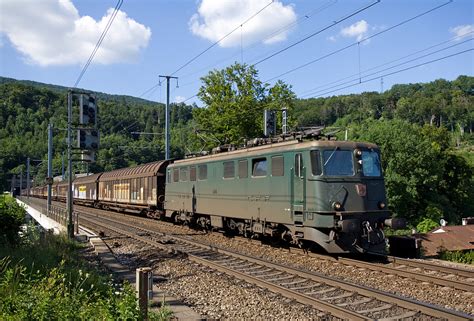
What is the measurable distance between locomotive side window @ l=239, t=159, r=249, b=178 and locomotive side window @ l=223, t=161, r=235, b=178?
517mm

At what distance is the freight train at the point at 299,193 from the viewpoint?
1214 cm

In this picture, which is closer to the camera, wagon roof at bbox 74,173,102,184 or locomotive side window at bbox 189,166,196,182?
locomotive side window at bbox 189,166,196,182

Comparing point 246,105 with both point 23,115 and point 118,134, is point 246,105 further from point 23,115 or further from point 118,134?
point 23,115

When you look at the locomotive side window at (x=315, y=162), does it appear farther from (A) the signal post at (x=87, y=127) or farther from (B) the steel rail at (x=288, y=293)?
(A) the signal post at (x=87, y=127)

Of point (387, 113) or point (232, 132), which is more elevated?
point (387, 113)

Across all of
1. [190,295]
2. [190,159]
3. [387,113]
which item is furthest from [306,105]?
[190,295]

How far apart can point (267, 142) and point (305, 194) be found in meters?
3.23

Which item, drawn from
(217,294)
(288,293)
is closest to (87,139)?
(217,294)

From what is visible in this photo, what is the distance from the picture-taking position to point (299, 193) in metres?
12.9

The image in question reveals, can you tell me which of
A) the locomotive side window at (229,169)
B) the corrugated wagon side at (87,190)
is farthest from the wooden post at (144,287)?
the corrugated wagon side at (87,190)

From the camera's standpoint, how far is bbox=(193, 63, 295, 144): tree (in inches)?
1113

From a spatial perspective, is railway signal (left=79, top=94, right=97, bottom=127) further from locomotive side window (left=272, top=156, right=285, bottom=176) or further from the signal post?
locomotive side window (left=272, top=156, right=285, bottom=176)

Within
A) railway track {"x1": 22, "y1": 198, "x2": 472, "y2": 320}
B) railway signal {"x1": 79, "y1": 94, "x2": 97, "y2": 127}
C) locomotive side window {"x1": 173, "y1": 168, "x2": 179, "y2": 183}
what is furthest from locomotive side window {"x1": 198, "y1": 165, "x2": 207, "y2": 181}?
railway track {"x1": 22, "y1": 198, "x2": 472, "y2": 320}

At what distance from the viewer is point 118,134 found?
203 feet
